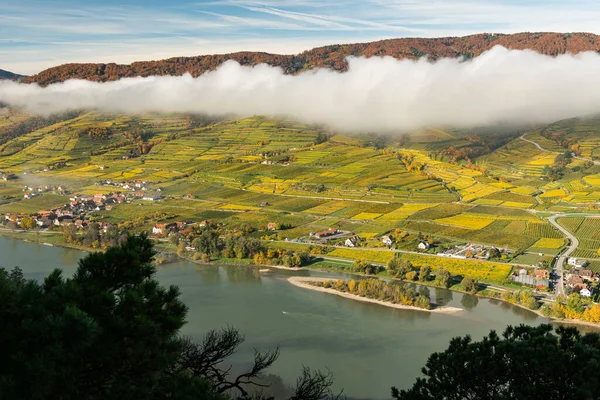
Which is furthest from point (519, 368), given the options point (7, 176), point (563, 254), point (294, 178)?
point (7, 176)

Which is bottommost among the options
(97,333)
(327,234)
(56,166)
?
(327,234)

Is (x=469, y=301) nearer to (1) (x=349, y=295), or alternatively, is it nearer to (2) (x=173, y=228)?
(1) (x=349, y=295)

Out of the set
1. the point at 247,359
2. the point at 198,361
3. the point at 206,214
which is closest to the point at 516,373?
the point at 198,361

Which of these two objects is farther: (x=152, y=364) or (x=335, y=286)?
(x=335, y=286)

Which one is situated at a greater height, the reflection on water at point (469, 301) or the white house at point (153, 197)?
the white house at point (153, 197)

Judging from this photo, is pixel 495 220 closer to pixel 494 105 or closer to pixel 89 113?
pixel 494 105

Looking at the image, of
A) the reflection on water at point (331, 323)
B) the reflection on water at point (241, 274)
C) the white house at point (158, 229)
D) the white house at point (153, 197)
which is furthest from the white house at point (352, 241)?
the white house at point (153, 197)

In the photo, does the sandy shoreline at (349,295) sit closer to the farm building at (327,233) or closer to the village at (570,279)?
the village at (570,279)
